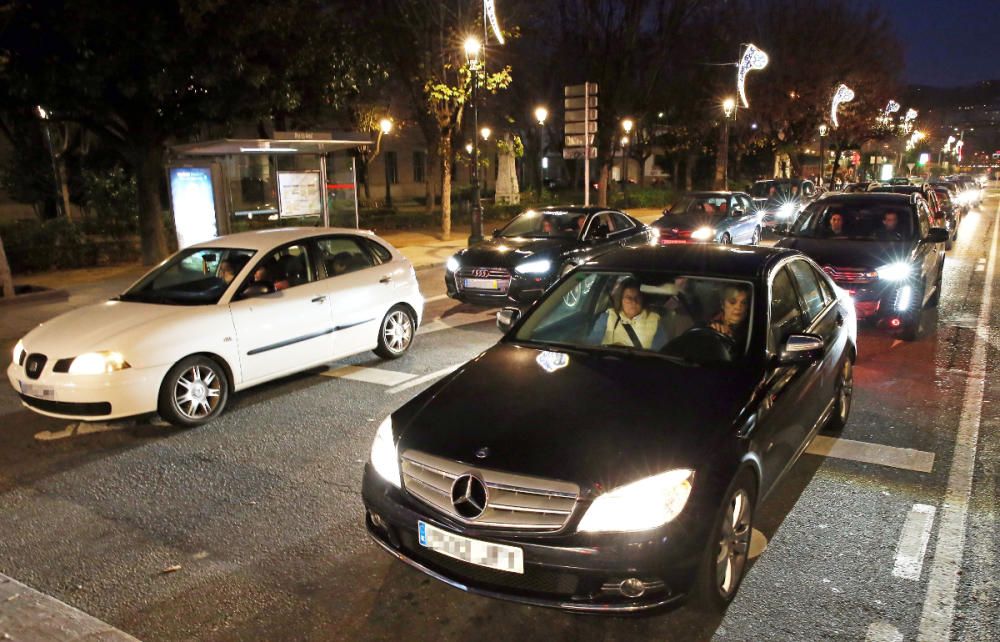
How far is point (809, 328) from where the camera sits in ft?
15.8

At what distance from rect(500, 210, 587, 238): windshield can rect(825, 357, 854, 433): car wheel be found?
6098mm

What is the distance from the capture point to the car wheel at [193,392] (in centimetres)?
596

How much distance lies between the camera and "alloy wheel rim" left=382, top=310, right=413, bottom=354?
8.12 metres

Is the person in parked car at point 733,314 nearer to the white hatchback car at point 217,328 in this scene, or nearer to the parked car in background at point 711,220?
the white hatchback car at point 217,328

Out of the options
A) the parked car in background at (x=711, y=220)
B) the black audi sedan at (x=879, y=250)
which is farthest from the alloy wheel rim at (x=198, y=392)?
the parked car in background at (x=711, y=220)

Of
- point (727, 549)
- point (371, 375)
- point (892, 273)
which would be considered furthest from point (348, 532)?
point (892, 273)

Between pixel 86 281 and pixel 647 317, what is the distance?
13.2 metres

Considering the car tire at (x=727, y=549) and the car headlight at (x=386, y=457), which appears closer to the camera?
the car tire at (x=727, y=549)

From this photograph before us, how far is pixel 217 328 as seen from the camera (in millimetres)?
6242

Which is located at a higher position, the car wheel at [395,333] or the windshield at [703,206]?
the windshield at [703,206]

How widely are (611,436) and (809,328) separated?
219cm

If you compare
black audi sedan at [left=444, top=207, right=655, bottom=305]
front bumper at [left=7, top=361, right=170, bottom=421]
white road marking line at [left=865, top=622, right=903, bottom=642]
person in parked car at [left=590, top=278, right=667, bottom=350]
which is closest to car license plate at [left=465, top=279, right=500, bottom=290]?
black audi sedan at [left=444, top=207, right=655, bottom=305]

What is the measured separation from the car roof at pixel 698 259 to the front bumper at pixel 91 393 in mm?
3576

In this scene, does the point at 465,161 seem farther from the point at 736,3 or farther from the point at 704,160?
the point at 704,160
